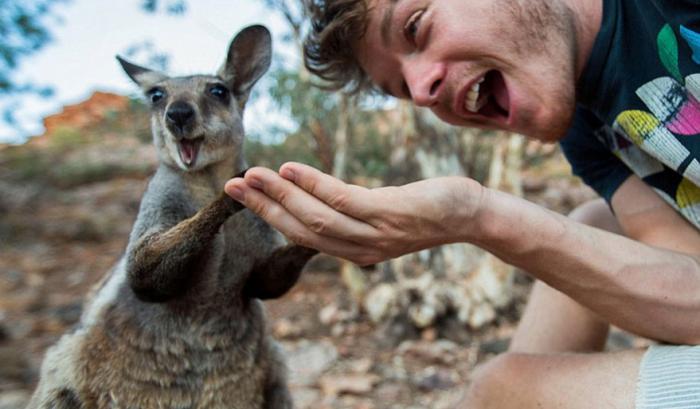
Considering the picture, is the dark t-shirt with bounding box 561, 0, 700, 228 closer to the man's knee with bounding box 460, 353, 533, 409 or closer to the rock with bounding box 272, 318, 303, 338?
the man's knee with bounding box 460, 353, 533, 409

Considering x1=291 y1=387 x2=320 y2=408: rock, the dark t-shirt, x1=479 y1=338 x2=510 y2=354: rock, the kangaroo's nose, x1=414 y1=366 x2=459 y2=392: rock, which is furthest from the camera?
x1=479 y1=338 x2=510 y2=354: rock

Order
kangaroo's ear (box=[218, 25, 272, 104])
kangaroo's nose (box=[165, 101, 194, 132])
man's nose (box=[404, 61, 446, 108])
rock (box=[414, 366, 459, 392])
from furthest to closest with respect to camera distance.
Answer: rock (box=[414, 366, 459, 392]) → kangaroo's ear (box=[218, 25, 272, 104]) → man's nose (box=[404, 61, 446, 108]) → kangaroo's nose (box=[165, 101, 194, 132])

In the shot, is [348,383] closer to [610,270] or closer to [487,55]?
[610,270]

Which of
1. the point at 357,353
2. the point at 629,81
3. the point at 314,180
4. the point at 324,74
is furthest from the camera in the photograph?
the point at 357,353

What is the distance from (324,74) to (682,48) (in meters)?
1.23

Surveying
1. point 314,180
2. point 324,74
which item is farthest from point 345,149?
point 314,180

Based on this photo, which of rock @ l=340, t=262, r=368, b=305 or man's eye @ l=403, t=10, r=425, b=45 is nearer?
man's eye @ l=403, t=10, r=425, b=45

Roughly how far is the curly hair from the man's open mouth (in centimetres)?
40

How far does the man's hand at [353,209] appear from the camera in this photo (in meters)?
1.39

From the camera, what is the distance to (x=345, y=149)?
405 cm

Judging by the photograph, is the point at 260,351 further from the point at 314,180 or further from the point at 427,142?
the point at 427,142

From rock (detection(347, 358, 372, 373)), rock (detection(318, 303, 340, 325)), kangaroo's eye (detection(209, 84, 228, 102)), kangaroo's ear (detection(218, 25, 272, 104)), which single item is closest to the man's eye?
kangaroo's ear (detection(218, 25, 272, 104))

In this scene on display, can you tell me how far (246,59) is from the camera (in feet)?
7.00

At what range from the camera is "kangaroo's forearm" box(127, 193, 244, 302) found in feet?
5.42
